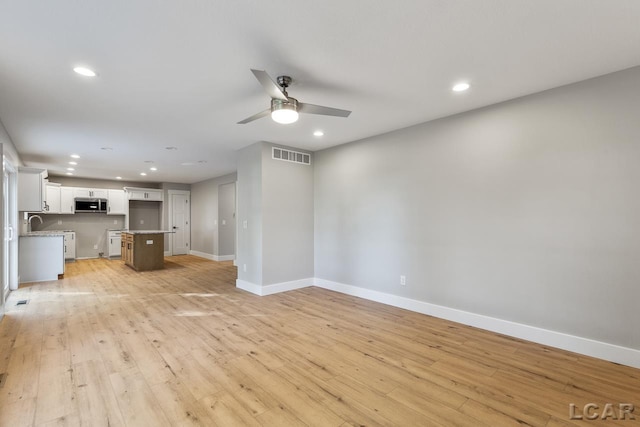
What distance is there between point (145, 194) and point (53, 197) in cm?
221

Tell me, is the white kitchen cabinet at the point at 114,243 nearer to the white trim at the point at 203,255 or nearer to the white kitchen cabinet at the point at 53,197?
the white kitchen cabinet at the point at 53,197

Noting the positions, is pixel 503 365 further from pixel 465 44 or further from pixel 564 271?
pixel 465 44

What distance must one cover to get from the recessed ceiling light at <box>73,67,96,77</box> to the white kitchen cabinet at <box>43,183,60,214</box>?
7.70 metres

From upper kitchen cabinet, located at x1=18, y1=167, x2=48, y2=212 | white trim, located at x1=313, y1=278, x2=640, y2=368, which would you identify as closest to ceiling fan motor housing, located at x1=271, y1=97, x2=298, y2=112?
white trim, located at x1=313, y1=278, x2=640, y2=368

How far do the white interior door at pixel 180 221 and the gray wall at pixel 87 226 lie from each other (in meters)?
1.62

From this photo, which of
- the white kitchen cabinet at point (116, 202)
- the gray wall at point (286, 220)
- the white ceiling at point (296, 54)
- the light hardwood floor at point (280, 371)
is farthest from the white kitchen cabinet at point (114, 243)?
the gray wall at point (286, 220)

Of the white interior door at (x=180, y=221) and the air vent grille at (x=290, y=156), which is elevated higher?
the air vent grille at (x=290, y=156)

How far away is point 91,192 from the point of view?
8.73 metres

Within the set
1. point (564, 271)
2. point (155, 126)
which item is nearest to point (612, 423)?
point (564, 271)

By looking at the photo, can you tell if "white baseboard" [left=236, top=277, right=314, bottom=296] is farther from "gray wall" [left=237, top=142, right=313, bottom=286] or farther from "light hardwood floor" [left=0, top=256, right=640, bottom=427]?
"light hardwood floor" [left=0, top=256, right=640, bottom=427]

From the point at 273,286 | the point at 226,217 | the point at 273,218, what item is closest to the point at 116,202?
the point at 226,217

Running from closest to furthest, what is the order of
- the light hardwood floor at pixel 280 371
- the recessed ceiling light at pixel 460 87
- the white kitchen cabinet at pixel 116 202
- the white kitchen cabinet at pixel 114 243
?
the light hardwood floor at pixel 280 371 → the recessed ceiling light at pixel 460 87 → the white kitchen cabinet at pixel 114 243 → the white kitchen cabinet at pixel 116 202

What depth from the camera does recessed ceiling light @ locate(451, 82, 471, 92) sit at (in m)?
2.75

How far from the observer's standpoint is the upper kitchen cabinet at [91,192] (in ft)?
28.0
